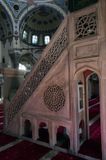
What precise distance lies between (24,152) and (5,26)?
13.5 metres

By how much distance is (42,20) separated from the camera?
16.9 m

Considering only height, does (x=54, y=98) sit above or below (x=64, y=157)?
above

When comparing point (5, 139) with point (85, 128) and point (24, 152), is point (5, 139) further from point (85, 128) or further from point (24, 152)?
point (85, 128)

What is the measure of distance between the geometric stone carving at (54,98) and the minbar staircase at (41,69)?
0.38m

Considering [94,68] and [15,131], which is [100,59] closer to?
[94,68]

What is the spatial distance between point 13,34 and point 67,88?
12.4 meters

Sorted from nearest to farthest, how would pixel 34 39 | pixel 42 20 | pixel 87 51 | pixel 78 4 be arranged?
pixel 87 51 → pixel 78 4 → pixel 42 20 → pixel 34 39

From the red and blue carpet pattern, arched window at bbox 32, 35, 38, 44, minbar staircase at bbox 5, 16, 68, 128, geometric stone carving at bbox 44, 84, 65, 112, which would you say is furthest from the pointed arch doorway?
arched window at bbox 32, 35, 38, 44

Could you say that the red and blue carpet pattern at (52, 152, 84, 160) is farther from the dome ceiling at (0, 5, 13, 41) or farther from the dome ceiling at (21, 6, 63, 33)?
the dome ceiling at (21, 6, 63, 33)

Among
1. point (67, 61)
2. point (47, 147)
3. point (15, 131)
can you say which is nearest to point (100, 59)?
point (67, 61)

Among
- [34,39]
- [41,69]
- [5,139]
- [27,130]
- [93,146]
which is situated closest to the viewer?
[93,146]

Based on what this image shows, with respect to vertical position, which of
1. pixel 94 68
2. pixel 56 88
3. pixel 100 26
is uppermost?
pixel 100 26

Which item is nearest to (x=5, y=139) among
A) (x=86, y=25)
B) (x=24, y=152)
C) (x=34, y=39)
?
(x=24, y=152)

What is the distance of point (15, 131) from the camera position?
4.30m
